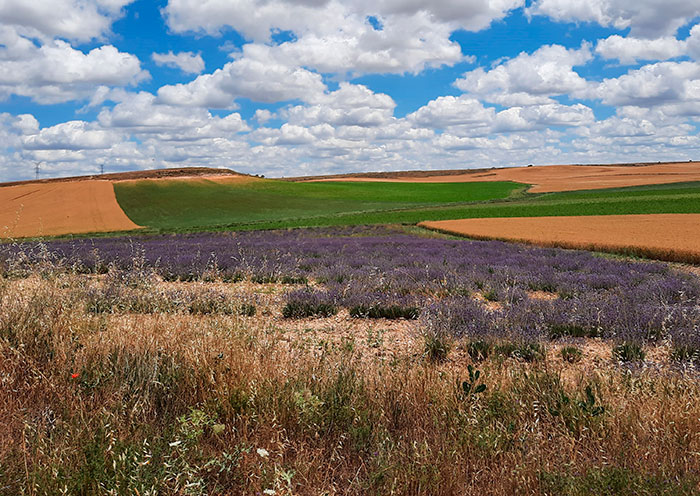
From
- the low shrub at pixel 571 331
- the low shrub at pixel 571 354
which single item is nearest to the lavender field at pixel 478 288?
the low shrub at pixel 571 331

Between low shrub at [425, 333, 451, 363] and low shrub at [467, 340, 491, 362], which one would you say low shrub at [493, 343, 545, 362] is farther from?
low shrub at [425, 333, 451, 363]

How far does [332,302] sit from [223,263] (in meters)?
6.71

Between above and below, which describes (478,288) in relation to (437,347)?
below

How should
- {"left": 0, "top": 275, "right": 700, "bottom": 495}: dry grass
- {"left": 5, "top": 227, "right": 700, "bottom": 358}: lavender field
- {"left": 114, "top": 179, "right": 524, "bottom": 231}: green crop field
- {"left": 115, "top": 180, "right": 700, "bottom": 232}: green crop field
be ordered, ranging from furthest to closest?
1. {"left": 114, "top": 179, "right": 524, "bottom": 231}: green crop field
2. {"left": 115, "top": 180, "right": 700, "bottom": 232}: green crop field
3. {"left": 5, "top": 227, "right": 700, "bottom": 358}: lavender field
4. {"left": 0, "top": 275, "right": 700, "bottom": 495}: dry grass

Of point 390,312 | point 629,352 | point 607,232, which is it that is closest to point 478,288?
point 390,312

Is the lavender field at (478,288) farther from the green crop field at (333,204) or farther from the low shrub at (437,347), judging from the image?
the green crop field at (333,204)

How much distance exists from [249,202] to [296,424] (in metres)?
61.6

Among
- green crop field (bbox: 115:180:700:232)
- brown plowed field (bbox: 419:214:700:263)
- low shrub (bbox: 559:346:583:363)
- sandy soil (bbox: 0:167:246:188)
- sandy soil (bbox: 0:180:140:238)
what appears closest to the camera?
low shrub (bbox: 559:346:583:363)

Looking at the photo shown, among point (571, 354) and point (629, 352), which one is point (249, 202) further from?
point (629, 352)

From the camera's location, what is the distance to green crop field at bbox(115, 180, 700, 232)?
42156 mm

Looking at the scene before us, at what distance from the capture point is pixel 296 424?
3346mm

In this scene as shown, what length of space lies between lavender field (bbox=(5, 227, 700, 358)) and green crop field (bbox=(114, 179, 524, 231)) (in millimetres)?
26820

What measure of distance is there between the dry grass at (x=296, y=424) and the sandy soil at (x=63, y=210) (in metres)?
32.9

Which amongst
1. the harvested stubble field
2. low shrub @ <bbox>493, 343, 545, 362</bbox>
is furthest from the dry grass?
low shrub @ <bbox>493, 343, 545, 362</bbox>
